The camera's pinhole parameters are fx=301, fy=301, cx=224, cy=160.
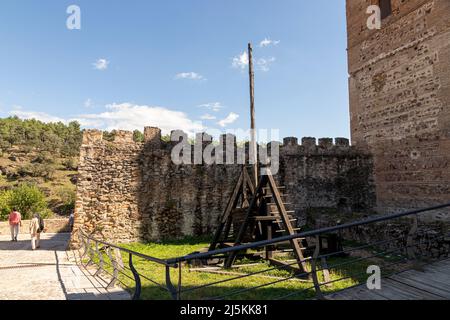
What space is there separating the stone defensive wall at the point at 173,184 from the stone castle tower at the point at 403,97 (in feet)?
5.02

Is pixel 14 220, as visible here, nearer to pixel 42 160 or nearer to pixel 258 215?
pixel 258 215

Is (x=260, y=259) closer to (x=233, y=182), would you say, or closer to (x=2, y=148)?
(x=233, y=182)

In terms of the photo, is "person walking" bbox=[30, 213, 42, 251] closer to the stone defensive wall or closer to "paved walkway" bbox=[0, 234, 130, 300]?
"paved walkway" bbox=[0, 234, 130, 300]

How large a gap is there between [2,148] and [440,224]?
54.2m

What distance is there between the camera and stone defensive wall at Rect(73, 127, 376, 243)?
40.2 ft

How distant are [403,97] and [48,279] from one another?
49.0 ft

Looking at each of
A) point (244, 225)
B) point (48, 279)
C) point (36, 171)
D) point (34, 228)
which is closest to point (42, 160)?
point (36, 171)

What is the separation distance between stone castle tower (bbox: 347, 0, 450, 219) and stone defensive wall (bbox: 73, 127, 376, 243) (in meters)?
1.53

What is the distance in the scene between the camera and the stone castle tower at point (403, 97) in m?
12.0

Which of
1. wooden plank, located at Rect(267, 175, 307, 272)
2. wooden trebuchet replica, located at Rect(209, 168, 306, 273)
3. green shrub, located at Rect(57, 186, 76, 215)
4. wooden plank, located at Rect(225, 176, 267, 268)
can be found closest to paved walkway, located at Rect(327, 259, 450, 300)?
wooden plank, located at Rect(267, 175, 307, 272)

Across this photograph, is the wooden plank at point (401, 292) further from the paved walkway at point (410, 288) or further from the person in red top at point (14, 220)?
the person in red top at point (14, 220)

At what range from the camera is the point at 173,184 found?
530 inches

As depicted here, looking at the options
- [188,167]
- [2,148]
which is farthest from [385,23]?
[2,148]
